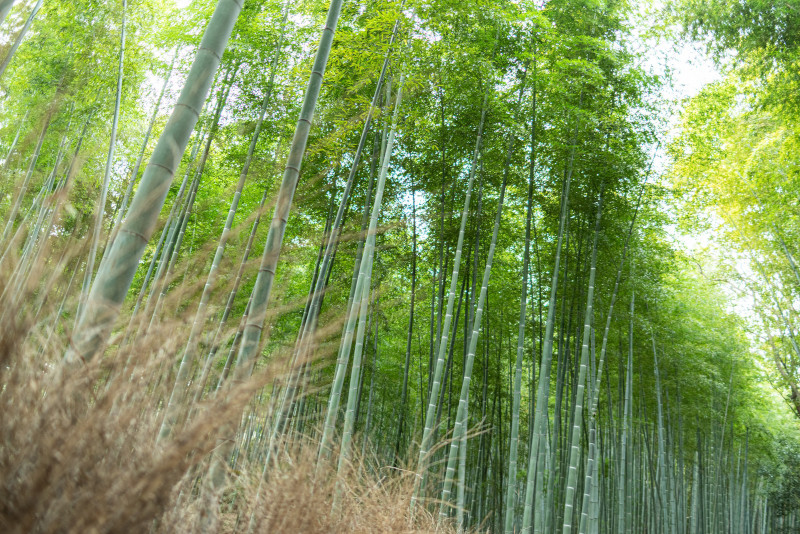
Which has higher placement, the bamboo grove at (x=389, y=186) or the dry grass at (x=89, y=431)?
the bamboo grove at (x=389, y=186)

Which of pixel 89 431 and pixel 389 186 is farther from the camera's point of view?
pixel 389 186

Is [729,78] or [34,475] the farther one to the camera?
[729,78]

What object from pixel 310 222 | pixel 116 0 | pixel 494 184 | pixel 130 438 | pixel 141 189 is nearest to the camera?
pixel 130 438

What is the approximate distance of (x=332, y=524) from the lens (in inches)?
81.7

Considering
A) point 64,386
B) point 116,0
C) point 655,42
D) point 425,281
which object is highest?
point 655,42

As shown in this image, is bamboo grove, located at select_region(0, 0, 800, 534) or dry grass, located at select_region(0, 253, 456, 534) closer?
dry grass, located at select_region(0, 253, 456, 534)

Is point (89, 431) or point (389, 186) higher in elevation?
point (389, 186)

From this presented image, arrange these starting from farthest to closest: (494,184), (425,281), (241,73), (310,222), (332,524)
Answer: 1. (425,281)
2. (310,222)
3. (494,184)
4. (241,73)
5. (332,524)

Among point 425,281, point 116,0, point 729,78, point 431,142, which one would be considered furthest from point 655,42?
point 116,0

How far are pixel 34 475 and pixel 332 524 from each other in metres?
1.43

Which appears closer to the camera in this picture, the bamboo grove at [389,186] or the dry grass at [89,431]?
the dry grass at [89,431]

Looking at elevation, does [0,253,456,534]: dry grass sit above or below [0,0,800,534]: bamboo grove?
below

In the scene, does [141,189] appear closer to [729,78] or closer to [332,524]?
[332,524]

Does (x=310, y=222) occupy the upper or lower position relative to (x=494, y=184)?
lower
